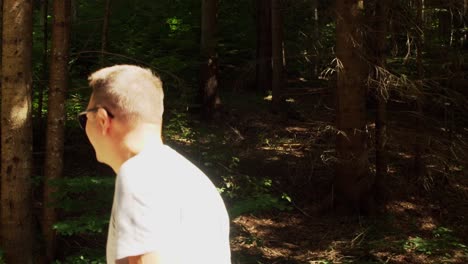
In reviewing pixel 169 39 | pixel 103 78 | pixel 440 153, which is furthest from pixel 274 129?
pixel 103 78

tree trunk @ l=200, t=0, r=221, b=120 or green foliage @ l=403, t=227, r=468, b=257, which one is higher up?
tree trunk @ l=200, t=0, r=221, b=120

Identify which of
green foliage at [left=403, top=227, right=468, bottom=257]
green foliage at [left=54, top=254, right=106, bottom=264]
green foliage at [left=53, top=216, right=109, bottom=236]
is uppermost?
green foliage at [left=53, top=216, right=109, bottom=236]

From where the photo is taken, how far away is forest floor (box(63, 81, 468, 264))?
26.9 ft

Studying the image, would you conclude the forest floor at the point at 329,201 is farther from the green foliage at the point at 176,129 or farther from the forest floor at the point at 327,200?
the green foliage at the point at 176,129

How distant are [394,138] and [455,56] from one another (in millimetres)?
1721

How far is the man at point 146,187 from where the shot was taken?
1.55m

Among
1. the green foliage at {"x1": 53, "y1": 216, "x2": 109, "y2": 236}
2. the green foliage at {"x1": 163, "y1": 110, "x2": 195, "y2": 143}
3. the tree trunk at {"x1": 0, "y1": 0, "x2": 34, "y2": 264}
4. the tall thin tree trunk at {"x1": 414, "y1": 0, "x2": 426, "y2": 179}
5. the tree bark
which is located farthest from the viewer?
the tree bark

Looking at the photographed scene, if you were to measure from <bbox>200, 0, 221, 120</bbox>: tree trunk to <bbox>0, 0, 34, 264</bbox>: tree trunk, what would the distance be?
7.80 m

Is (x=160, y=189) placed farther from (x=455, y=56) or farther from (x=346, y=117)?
(x=455, y=56)

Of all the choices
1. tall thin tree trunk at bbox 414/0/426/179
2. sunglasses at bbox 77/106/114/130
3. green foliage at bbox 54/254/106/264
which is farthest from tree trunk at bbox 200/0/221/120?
sunglasses at bbox 77/106/114/130

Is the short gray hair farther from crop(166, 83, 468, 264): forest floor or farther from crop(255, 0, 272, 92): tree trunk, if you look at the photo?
crop(255, 0, 272, 92): tree trunk

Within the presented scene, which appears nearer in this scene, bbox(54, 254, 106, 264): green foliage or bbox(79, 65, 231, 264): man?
bbox(79, 65, 231, 264): man

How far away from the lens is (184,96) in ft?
29.0

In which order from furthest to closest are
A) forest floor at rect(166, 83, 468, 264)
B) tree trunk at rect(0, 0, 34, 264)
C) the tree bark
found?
the tree bark < forest floor at rect(166, 83, 468, 264) < tree trunk at rect(0, 0, 34, 264)
